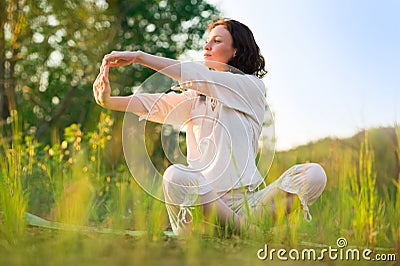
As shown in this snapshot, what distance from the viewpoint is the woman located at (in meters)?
2.18

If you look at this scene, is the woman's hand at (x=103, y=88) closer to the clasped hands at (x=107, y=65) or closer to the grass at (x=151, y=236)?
the clasped hands at (x=107, y=65)

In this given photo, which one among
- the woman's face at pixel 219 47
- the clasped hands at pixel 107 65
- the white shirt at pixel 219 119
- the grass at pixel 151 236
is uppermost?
the woman's face at pixel 219 47

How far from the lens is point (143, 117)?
2.44m

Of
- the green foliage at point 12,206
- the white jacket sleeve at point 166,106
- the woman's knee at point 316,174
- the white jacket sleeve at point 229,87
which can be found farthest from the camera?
the white jacket sleeve at point 166,106

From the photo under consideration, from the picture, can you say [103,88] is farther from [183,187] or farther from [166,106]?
[183,187]

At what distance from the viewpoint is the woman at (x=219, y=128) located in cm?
218

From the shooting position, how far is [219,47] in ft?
8.35

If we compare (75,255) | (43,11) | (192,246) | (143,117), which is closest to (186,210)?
(143,117)

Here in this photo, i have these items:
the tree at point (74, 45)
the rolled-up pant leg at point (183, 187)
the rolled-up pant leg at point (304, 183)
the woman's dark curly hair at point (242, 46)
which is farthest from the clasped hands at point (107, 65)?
the tree at point (74, 45)

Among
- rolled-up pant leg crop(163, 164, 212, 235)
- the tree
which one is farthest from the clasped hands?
the tree

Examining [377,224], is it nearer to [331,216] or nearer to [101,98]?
[331,216]

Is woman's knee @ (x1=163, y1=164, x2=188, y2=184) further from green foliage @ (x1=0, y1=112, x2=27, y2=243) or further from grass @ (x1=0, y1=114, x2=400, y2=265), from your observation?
green foliage @ (x1=0, y1=112, x2=27, y2=243)

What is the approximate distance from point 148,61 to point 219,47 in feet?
1.85

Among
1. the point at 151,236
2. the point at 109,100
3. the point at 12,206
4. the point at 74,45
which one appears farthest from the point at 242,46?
the point at 74,45
